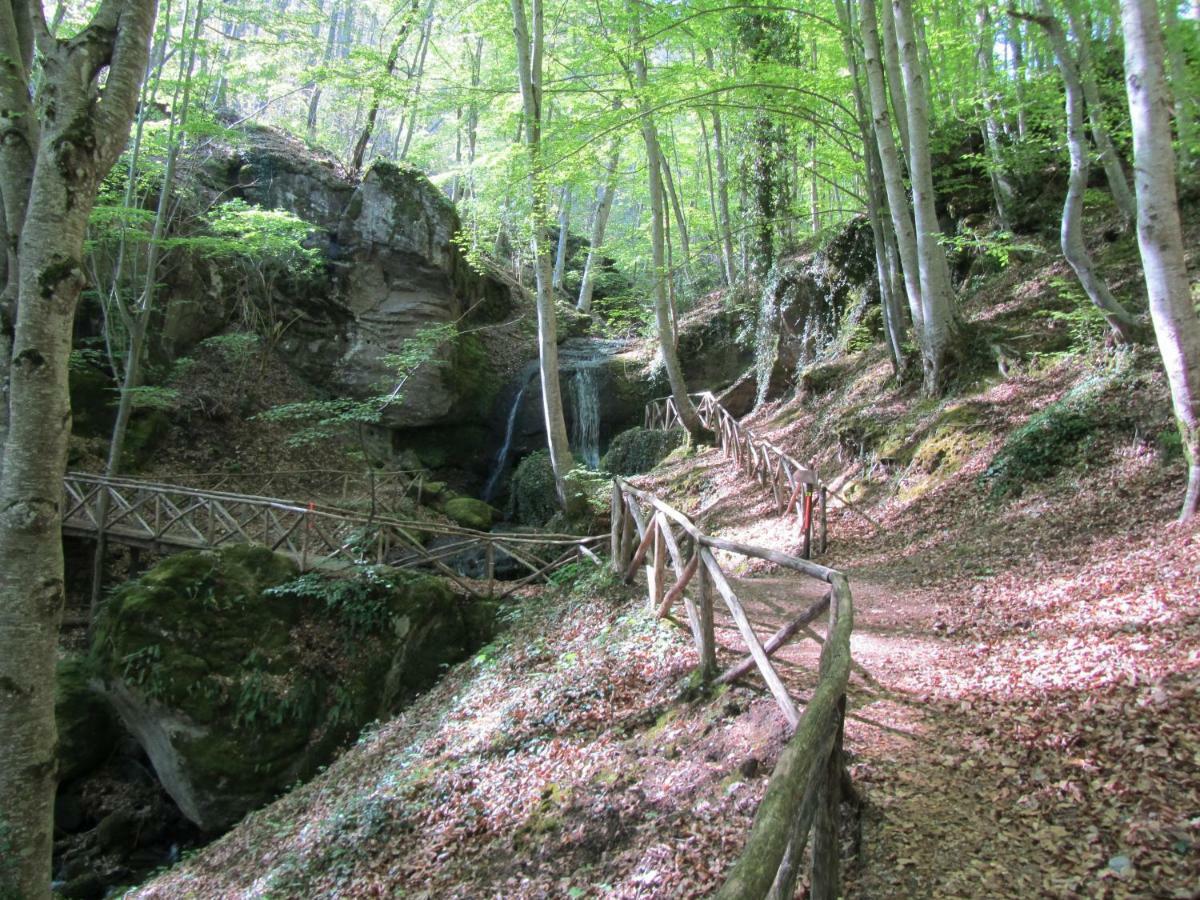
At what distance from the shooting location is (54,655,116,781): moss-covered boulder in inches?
323

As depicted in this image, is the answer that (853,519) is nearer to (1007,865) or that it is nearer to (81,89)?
(1007,865)

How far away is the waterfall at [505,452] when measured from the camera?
65.1 feet

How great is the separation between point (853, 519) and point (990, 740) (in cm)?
649

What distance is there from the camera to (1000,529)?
757 cm

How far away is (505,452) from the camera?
66.8ft

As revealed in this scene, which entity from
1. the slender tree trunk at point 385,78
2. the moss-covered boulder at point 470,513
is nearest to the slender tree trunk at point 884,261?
the moss-covered boulder at point 470,513

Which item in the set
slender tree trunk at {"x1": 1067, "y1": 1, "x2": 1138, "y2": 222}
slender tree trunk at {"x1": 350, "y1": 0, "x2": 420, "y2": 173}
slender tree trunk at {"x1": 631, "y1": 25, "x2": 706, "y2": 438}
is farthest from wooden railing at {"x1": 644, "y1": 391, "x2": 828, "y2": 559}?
slender tree trunk at {"x1": 350, "y1": 0, "x2": 420, "y2": 173}

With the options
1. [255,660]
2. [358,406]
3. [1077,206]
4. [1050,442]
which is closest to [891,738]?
[1050,442]

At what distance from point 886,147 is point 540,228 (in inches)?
234

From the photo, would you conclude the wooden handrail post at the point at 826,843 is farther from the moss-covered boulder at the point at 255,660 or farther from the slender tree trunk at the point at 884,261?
the slender tree trunk at the point at 884,261

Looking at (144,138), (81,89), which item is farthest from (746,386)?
(81,89)

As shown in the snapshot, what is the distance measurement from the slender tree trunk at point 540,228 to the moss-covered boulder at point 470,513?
2722mm

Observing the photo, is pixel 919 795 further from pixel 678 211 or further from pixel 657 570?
pixel 678 211

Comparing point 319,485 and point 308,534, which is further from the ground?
point 319,485
